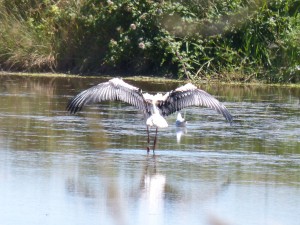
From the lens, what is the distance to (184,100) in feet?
35.6

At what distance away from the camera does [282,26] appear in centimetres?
1914

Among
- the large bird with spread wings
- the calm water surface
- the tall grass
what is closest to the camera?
the calm water surface

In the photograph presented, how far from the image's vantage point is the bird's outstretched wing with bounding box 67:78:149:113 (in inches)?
419

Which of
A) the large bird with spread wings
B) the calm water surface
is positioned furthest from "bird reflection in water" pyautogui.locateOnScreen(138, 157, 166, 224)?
the large bird with spread wings

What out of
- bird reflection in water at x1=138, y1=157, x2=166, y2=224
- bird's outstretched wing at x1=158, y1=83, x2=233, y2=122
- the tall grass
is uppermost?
the tall grass

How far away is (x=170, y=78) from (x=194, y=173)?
33.0 ft

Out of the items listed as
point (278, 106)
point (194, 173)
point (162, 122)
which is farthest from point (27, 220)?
point (278, 106)

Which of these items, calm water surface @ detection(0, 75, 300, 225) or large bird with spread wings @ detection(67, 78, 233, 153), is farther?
large bird with spread wings @ detection(67, 78, 233, 153)

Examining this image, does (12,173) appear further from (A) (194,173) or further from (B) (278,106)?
(B) (278,106)

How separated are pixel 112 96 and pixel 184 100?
81 cm

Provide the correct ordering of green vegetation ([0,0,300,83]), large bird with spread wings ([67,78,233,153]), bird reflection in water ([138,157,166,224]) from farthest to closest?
green vegetation ([0,0,300,83]) < large bird with spread wings ([67,78,233,153]) < bird reflection in water ([138,157,166,224])

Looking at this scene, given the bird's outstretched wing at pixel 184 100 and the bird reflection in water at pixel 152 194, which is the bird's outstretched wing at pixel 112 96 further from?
the bird reflection in water at pixel 152 194

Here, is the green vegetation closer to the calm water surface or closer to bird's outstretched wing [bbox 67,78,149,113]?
the calm water surface

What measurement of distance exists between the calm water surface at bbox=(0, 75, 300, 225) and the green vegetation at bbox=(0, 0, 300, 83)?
13.2 feet
